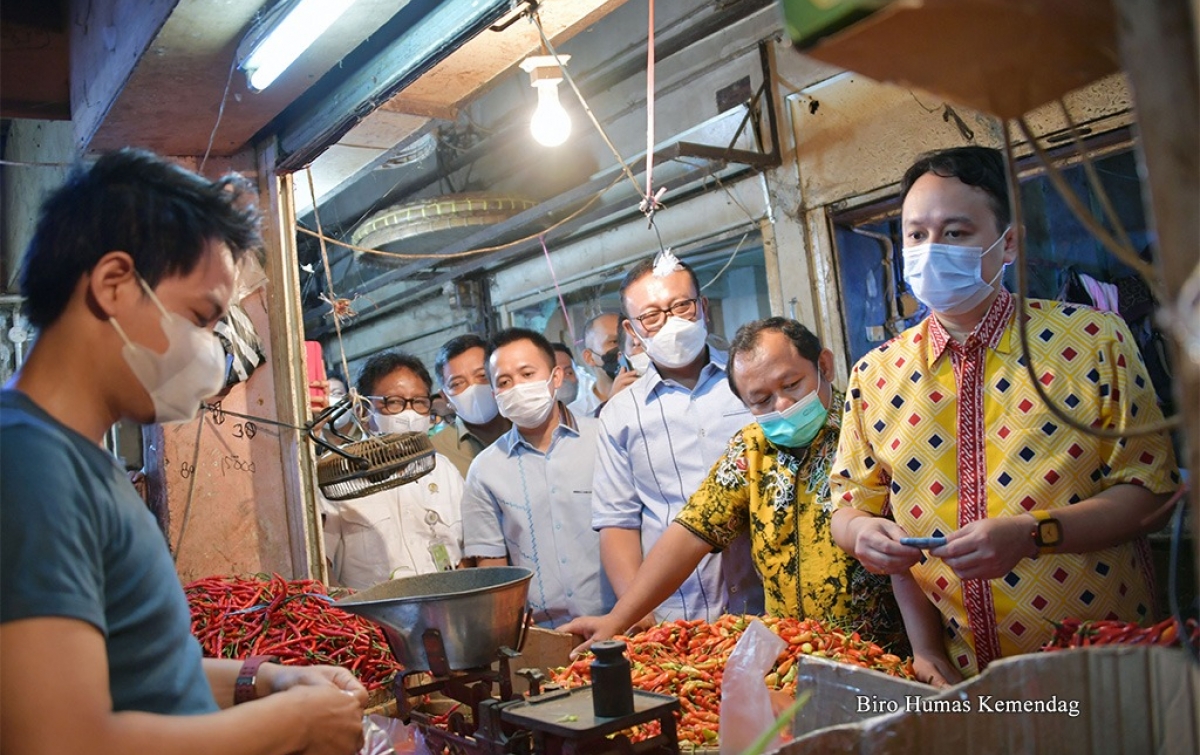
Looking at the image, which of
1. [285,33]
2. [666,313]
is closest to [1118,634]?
[666,313]

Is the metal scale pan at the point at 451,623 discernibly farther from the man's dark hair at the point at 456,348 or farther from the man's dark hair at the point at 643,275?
the man's dark hair at the point at 456,348

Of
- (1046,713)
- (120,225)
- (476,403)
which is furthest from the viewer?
(476,403)

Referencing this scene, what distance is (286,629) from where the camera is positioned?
3.13 metres

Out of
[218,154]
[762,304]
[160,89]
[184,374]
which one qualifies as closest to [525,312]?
[762,304]

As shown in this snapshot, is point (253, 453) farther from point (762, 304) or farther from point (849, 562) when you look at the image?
point (762, 304)

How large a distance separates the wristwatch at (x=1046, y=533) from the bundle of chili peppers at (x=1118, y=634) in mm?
172

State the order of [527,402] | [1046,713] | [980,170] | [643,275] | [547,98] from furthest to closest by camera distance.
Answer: [527,402] < [643,275] < [547,98] < [980,170] < [1046,713]

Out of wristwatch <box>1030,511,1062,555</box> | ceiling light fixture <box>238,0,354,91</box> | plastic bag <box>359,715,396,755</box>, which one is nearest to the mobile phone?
wristwatch <box>1030,511,1062,555</box>

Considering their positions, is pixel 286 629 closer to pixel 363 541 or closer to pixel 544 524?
pixel 363 541

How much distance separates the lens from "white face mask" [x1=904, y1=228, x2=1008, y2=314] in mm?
2311

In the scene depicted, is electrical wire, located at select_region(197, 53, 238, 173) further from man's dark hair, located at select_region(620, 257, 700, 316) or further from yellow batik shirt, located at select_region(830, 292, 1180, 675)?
yellow batik shirt, located at select_region(830, 292, 1180, 675)

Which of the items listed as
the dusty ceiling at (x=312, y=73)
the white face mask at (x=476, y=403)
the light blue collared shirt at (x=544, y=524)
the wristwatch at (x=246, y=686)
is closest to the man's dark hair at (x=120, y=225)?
the wristwatch at (x=246, y=686)

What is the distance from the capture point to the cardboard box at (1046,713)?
4.26ft

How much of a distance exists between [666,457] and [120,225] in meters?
2.73
